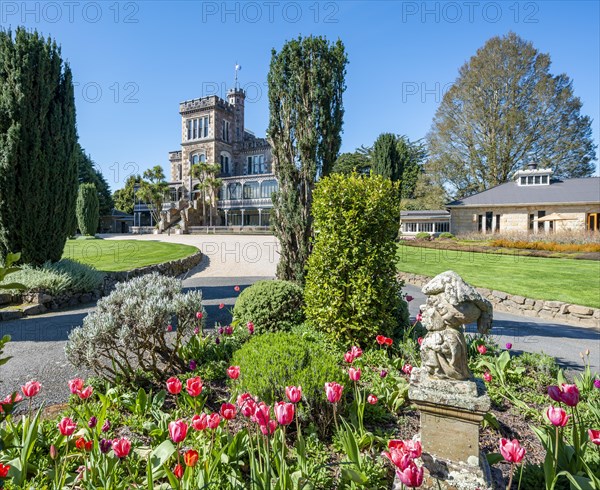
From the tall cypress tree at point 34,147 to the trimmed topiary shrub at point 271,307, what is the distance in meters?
7.31

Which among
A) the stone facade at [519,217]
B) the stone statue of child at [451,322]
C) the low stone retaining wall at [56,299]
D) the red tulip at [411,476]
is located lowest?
the low stone retaining wall at [56,299]

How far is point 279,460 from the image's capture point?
2.33 meters

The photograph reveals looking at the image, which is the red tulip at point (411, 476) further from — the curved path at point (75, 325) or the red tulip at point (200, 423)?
the curved path at point (75, 325)

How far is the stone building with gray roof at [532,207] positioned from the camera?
2534cm

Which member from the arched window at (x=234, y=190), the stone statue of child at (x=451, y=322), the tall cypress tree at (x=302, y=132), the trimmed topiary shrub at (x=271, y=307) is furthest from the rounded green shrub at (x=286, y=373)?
the arched window at (x=234, y=190)

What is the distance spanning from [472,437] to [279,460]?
4.66ft

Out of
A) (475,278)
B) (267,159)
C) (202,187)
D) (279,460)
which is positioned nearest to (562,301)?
(475,278)

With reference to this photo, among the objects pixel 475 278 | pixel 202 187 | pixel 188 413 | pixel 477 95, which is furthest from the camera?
pixel 202 187

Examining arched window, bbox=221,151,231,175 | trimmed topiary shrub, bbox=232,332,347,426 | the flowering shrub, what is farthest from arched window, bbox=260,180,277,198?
trimmed topiary shrub, bbox=232,332,347,426

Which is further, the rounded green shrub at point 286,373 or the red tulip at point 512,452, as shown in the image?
the rounded green shrub at point 286,373

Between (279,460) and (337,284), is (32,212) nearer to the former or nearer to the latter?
(337,284)

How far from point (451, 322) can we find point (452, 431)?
2.66ft

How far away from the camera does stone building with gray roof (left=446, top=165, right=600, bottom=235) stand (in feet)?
83.1

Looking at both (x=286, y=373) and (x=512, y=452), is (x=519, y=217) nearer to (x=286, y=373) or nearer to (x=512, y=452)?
(x=286, y=373)
